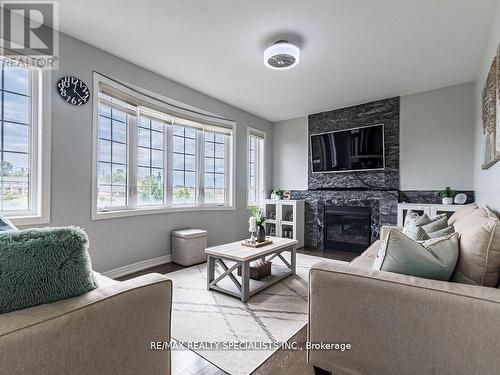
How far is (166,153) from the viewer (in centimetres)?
369

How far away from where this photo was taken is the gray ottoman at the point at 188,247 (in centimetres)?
342

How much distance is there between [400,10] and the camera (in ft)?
6.84

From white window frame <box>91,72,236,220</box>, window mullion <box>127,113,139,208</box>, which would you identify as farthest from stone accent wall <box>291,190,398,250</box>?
window mullion <box>127,113,139,208</box>

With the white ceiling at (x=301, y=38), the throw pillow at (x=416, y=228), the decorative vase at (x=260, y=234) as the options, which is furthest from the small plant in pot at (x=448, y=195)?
the decorative vase at (x=260, y=234)

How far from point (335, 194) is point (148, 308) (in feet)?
13.3

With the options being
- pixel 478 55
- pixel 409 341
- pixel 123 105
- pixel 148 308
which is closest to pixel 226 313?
pixel 148 308

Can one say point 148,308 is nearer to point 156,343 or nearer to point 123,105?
point 156,343

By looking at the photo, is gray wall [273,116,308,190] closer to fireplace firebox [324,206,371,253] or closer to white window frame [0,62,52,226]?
fireplace firebox [324,206,371,253]

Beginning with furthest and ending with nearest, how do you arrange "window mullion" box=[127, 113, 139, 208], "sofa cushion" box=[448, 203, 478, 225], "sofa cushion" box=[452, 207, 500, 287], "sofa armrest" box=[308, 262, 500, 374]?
"window mullion" box=[127, 113, 139, 208], "sofa cushion" box=[448, 203, 478, 225], "sofa cushion" box=[452, 207, 500, 287], "sofa armrest" box=[308, 262, 500, 374]

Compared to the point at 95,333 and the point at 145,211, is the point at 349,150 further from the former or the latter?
the point at 95,333

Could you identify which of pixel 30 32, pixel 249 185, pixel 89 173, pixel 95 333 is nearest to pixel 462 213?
pixel 95 333

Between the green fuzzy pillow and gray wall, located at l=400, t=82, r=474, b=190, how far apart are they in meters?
4.38

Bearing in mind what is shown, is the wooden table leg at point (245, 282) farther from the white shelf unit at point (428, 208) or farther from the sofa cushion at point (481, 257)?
the white shelf unit at point (428, 208)

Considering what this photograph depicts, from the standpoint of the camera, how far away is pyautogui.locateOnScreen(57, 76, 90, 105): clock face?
8.27 feet
